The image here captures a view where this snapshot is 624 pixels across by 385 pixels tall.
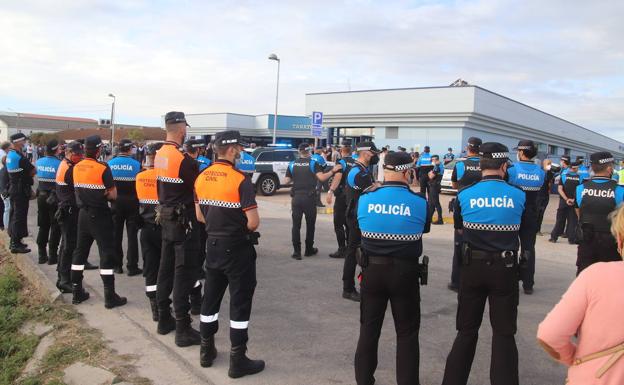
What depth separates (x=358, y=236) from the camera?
19.1 feet

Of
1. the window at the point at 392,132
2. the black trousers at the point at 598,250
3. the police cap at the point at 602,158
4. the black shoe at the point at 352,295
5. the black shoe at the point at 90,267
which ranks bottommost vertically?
the black shoe at the point at 90,267

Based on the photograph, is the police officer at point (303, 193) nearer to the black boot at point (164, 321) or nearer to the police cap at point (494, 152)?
the black boot at point (164, 321)

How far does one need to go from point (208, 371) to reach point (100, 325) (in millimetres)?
1756

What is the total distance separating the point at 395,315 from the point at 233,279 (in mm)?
1383

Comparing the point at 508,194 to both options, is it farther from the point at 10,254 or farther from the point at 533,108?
the point at 533,108

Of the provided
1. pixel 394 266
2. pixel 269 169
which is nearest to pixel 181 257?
pixel 394 266

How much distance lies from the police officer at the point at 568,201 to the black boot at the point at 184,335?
8222 millimetres

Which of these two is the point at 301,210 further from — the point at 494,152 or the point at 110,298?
the point at 494,152

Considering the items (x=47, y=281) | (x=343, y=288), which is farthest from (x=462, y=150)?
(x=47, y=281)

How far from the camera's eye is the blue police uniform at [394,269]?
11.4 ft

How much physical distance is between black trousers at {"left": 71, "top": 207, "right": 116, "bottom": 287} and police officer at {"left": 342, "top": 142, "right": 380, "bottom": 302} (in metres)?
2.92

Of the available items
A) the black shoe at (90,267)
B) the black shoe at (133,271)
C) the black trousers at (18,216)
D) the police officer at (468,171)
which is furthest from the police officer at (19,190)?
the police officer at (468,171)

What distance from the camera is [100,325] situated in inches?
198

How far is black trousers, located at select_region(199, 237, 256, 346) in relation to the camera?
3896 mm
